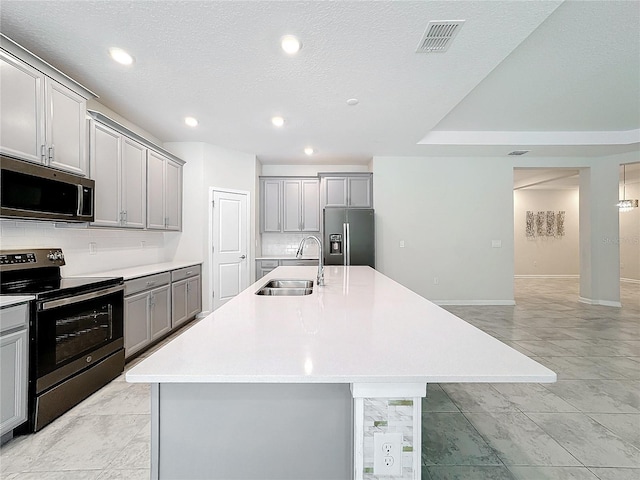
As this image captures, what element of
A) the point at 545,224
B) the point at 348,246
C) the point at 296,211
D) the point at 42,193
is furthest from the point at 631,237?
the point at 42,193

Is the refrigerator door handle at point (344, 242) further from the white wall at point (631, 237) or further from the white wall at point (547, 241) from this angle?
the white wall at point (631, 237)

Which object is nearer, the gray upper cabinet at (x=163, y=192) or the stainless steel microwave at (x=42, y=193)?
the stainless steel microwave at (x=42, y=193)

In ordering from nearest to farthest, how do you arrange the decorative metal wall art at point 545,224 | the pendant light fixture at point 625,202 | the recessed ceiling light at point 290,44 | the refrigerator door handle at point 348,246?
the recessed ceiling light at point 290,44, the refrigerator door handle at point 348,246, the pendant light fixture at point 625,202, the decorative metal wall art at point 545,224

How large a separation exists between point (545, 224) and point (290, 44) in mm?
9802

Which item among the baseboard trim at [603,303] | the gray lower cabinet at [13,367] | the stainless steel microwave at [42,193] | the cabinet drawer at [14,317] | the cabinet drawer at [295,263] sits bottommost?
the baseboard trim at [603,303]

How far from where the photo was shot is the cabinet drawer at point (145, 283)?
301 centimetres

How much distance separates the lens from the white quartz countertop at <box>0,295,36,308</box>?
175 centimetres

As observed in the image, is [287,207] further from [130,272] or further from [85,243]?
[85,243]

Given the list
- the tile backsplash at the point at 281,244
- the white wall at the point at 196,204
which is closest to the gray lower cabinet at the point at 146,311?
the white wall at the point at 196,204

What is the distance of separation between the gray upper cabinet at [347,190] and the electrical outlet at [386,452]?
4.97 metres

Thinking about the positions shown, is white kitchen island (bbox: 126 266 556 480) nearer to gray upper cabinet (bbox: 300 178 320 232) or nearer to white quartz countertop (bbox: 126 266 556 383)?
white quartz countertop (bbox: 126 266 556 383)

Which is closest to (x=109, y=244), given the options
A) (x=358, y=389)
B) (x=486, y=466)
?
(x=358, y=389)

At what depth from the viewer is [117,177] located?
128 inches

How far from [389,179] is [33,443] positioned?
5355mm
